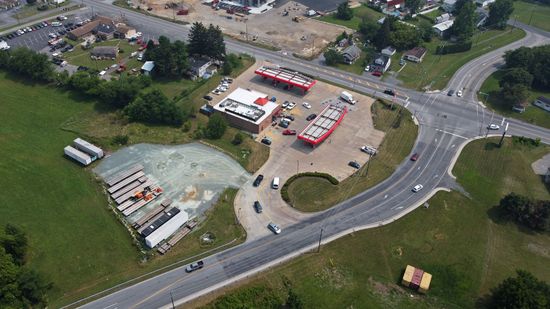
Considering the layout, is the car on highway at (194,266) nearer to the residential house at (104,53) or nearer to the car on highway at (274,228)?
the car on highway at (274,228)

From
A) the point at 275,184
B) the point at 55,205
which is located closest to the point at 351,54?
the point at 275,184

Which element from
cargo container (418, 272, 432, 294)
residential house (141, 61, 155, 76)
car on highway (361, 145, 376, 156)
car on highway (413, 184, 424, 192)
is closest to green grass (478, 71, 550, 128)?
car on highway (361, 145, 376, 156)

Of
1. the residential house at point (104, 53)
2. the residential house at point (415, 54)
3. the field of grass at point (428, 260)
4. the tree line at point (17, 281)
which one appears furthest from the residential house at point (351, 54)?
the tree line at point (17, 281)

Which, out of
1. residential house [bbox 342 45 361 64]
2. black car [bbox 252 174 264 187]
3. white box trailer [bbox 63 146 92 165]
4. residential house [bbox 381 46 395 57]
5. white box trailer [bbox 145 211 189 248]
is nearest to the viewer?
white box trailer [bbox 145 211 189 248]

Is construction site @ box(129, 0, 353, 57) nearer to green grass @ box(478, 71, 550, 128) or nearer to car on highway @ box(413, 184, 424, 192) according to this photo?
green grass @ box(478, 71, 550, 128)

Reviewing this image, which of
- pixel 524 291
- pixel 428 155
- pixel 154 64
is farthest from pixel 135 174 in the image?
pixel 524 291
